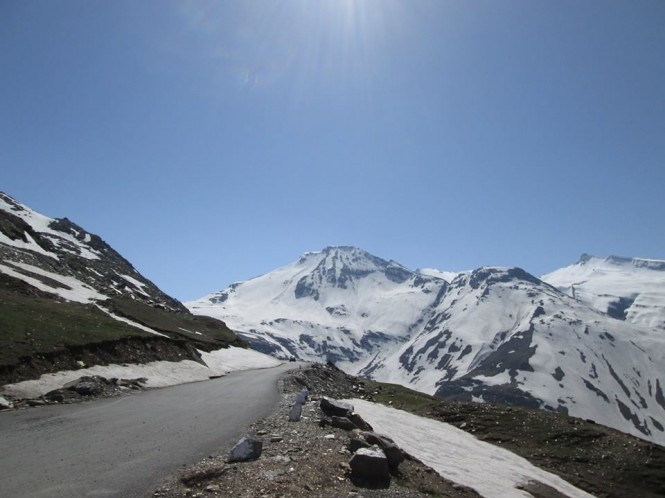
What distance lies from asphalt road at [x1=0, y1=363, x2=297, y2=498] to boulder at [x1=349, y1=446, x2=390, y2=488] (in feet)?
18.0

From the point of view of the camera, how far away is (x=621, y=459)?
3791cm

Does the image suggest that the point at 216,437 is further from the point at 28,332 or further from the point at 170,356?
the point at 170,356

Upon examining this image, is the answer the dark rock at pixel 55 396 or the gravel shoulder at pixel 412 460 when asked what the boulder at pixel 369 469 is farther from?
the dark rock at pixel 55 396

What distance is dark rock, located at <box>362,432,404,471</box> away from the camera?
18.6 meters

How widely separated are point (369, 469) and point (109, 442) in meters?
10.5

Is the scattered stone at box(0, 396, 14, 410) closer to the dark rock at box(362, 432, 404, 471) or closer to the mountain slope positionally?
the mountain slope

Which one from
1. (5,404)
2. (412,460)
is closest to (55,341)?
(5,404)

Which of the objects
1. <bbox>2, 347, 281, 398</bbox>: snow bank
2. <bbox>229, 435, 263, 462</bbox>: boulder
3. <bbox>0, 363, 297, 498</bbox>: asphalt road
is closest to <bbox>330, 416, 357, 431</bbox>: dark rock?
<bbox>0, 363, 297, 498</bbox>: asphalt road

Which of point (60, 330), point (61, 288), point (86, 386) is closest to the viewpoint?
point (86, 386)

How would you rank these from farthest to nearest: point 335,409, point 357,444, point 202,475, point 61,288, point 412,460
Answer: point 61,288 → point 335,409 → point 412,460 → point 357,444 → point 202,475

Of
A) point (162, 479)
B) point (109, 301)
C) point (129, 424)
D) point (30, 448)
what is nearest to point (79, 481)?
point (162, 479)

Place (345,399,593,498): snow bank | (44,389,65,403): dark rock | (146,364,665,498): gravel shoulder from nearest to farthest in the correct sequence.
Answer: (146,364,665,498): gravel shoulder
(44,389,65,403): dark rock
(345,399,593,498): snow bank

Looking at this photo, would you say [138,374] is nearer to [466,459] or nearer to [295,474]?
[466,459]

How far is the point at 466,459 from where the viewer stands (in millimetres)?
33375
